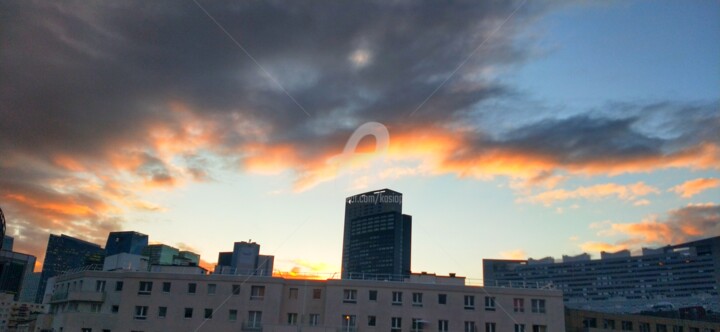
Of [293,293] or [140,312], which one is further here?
[293,293]

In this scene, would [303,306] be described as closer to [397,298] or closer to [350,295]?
[350,295]

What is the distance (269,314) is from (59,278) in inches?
1249

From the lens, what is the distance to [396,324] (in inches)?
2435

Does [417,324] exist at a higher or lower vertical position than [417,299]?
lower

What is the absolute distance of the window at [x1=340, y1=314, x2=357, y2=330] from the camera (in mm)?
61812

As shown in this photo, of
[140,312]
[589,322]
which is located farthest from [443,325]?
[140,312]

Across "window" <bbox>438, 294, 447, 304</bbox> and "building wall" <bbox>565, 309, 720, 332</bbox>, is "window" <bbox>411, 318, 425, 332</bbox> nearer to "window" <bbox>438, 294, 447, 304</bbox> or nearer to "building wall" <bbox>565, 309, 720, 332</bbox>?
"window" <bbox>438, 294, 447, 304</bbox>

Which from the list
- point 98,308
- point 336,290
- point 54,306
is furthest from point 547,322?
point 54,306

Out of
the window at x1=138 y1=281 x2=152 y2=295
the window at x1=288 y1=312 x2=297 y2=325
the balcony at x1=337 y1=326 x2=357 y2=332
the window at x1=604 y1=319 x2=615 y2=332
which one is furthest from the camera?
the window at x1=604 y1=319 x2=615 y2=332

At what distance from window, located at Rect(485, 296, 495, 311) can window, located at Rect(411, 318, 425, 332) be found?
7.73 metres

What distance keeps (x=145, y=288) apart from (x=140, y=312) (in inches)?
109

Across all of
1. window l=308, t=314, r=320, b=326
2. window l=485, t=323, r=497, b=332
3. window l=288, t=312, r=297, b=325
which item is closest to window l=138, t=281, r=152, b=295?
window l=288, t=312, r=297, b=325

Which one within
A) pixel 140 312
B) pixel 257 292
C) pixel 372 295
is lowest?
pixel 140 312

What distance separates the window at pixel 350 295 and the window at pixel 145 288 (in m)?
23.0
